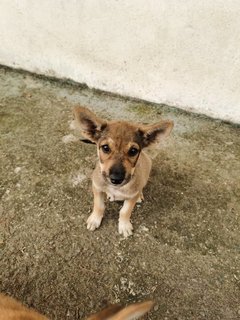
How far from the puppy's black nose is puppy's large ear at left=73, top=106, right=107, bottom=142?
0.39 meters

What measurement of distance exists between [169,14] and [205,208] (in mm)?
2536

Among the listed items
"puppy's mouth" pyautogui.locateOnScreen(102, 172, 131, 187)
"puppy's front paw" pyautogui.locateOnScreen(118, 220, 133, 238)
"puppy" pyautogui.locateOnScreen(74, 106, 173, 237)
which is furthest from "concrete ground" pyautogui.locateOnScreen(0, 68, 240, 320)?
"puppy's mouth" pyautogui.locateOnScreen(102, 172, 131, 187)

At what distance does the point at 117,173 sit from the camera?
303 cm

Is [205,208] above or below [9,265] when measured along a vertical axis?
above

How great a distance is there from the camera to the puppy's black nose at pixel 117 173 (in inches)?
120

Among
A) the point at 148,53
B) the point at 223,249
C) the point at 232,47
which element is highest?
the point at 232,47

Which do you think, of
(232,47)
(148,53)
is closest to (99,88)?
(148,53)

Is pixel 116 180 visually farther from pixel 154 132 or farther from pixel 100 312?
pixel 100 312

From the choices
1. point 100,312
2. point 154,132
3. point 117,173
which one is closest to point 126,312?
point 100,312

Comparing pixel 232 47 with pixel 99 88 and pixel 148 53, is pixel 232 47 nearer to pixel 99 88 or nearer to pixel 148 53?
pixel 148 53

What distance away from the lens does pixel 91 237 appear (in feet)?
12.2

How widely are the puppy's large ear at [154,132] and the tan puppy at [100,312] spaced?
5.61ft

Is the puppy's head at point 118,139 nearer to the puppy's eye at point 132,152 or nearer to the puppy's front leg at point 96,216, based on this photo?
the puppy's eye at point 132,152

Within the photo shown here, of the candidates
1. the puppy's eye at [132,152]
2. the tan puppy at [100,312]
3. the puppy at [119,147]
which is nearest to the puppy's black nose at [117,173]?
the puppy at [119,147]
